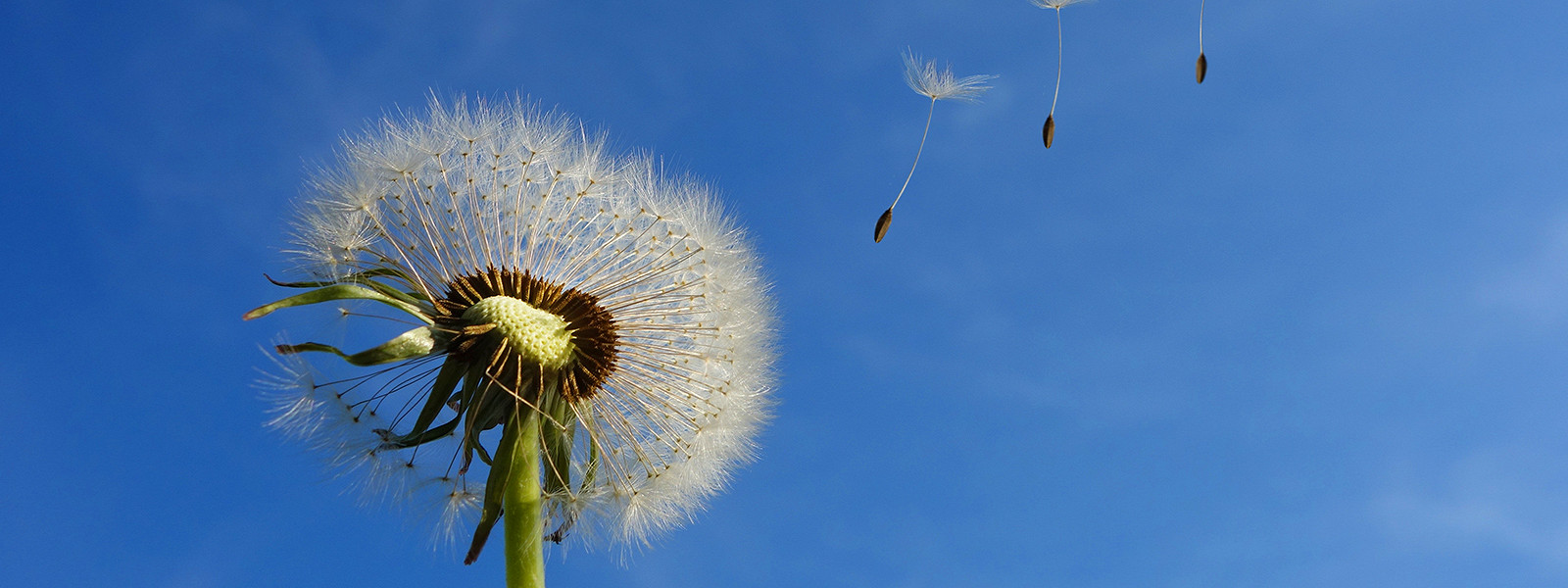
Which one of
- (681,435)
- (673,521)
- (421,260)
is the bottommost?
(673,521)

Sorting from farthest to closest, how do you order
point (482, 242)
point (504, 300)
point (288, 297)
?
point (482, 242) → point (504, 300) → point (288, 297)

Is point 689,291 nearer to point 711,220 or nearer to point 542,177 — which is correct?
point 711,220

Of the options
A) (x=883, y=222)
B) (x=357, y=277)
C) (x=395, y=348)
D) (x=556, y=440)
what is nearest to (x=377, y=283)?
(x=357, y=277)

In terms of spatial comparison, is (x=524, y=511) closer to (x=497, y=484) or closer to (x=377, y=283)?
(x=497, y=484)

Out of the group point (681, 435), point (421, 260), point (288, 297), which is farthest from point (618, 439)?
point (288, 297)

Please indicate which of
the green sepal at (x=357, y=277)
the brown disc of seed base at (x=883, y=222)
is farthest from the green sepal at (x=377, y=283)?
the brown disc of seed base at (x=883, y=222)

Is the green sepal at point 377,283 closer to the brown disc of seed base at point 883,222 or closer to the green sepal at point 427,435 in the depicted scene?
the green sepal at point 427,435
